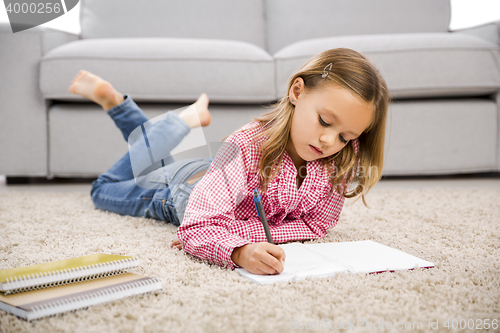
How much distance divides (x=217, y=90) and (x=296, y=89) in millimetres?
755

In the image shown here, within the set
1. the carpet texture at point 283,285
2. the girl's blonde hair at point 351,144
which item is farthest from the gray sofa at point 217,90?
the girl's blonde hair at point 351,144

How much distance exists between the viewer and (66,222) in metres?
0.96

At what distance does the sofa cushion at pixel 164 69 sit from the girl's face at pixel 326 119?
759mm

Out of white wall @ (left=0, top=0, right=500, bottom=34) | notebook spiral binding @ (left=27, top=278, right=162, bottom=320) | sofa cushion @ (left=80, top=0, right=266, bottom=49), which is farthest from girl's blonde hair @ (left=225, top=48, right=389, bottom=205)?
white wall @ (left=0, top=0, right=500, bottom=34)

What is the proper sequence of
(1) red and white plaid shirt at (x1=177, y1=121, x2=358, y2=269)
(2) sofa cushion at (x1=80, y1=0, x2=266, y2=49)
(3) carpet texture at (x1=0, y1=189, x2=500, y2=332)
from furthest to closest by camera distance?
(2) sofa cushion at (x1=80, y1=0, x2=266, y2=49), (1) red and white plaid shirt at (x1=177, y1=121, x2=358, y2=269), (3) carpet texture at (x1=0, y1=189, x2=500, y2=332)

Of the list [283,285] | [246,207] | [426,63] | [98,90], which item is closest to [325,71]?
[246,207]

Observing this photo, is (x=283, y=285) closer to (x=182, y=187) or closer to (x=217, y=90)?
(x=182, y=187)

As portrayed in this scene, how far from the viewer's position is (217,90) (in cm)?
153

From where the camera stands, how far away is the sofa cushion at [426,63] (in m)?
1.53

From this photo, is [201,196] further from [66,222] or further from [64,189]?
[64,189]

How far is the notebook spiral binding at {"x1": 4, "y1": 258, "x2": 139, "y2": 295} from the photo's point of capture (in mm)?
482

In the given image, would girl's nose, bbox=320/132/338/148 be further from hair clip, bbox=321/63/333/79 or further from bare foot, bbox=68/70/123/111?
bare foot, bbox=68/70/123/111

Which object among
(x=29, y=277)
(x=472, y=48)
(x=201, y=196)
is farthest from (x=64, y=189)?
(x=472, y=48)

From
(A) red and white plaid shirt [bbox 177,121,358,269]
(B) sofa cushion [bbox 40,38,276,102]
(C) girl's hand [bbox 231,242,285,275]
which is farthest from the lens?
(B) sofa cushion [bbox 40,38,276,102]
